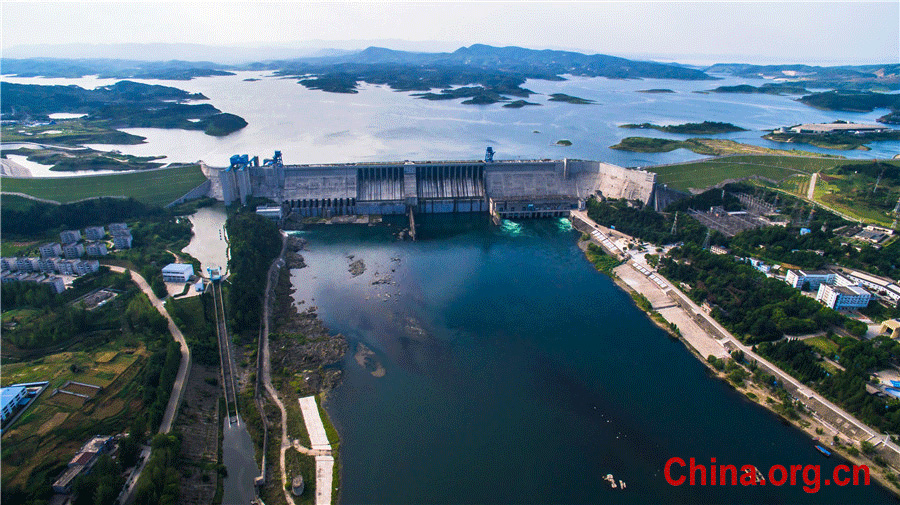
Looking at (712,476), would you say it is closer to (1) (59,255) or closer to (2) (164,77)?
(1) (59,255)

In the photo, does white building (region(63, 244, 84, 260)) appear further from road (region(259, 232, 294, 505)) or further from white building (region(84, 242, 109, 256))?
road (region(259, 232, 294, 505))

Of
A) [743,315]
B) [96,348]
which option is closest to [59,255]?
[96,348]

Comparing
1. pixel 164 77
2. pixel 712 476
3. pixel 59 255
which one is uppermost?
pixel 164 77

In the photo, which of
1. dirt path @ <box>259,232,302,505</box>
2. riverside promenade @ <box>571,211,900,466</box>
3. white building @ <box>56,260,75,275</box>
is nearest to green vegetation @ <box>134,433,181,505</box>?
dirt path @ <box>259,232,302,505</box>

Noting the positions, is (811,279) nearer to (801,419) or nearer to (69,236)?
(801,419)

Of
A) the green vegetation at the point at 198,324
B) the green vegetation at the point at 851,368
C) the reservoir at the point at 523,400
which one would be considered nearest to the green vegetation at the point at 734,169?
the reservoir at the point at 523,400

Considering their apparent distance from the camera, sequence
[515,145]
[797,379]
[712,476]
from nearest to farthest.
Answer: [712,476] < [797,379] < [515,145]
